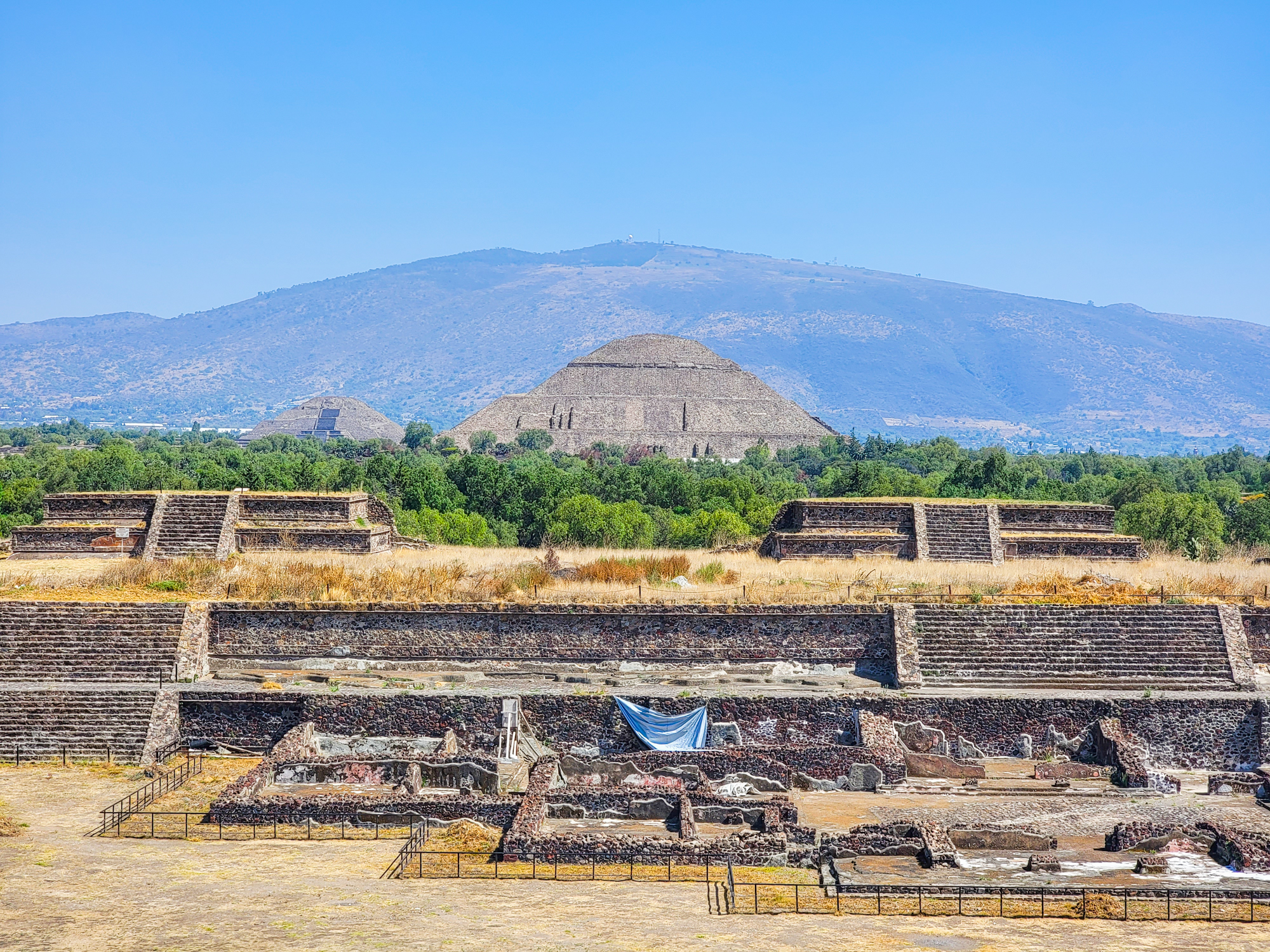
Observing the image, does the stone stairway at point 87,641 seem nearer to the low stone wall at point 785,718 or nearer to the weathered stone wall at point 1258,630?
the low stone wall at point 785,718

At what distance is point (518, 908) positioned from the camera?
18516 mm

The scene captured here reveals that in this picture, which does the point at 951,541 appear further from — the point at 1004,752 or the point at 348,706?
the point at 348,706

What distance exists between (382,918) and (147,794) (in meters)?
7.68

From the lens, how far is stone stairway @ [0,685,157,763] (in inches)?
1033

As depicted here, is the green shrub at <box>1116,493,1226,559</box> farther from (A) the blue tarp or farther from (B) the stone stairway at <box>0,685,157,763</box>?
(B) the stone stairway at <box>0,685,157,763</box>

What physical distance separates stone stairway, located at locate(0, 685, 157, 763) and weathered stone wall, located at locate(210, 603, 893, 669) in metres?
3.31

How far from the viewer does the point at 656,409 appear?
15738cm

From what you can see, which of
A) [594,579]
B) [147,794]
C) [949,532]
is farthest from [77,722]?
[949,532]

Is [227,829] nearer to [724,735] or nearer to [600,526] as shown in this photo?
[724,735]

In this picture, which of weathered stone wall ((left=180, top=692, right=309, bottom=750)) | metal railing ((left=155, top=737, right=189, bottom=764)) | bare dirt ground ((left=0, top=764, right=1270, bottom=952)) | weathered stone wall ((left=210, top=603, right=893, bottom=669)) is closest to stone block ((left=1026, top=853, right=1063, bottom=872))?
bare dirt ground ((left=0, top=764, right=1270, bottom=952))

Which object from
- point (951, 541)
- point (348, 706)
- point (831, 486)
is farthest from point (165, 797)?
point (831, 486)

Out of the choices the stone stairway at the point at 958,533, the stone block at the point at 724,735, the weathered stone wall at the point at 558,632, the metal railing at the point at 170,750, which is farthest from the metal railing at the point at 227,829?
the stone stairway at the point at 958,533

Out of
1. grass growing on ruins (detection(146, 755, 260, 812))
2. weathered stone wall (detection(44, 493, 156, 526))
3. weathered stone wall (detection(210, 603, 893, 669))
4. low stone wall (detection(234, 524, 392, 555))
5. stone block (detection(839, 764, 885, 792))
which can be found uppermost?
weathered stone wall (detection(44, 493, 156, 526))

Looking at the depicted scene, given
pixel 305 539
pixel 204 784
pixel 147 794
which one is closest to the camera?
pixel 147 794
